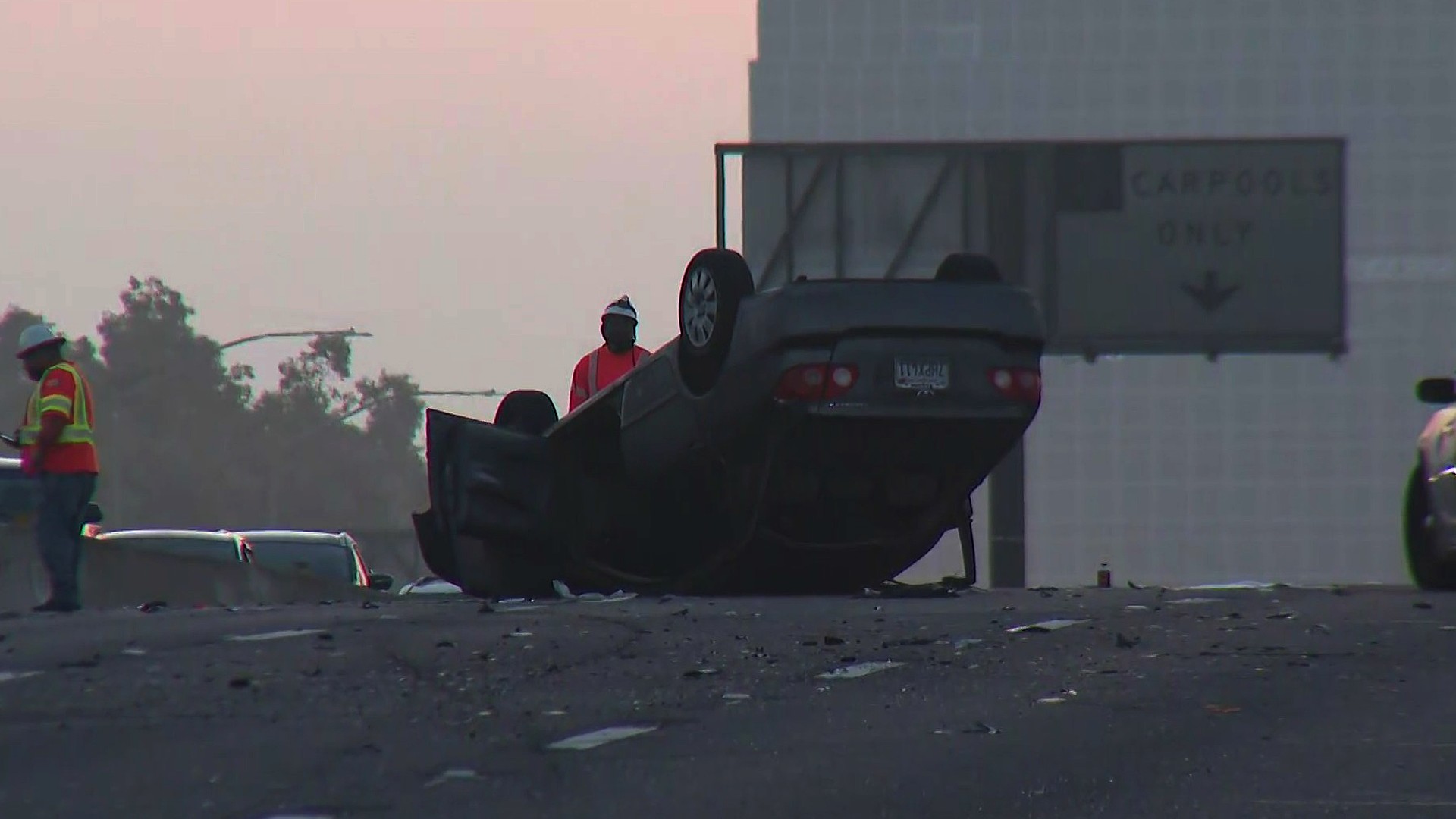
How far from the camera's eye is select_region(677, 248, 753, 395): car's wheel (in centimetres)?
1339

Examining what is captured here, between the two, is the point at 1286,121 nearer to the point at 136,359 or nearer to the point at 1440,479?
the point at 1440,479

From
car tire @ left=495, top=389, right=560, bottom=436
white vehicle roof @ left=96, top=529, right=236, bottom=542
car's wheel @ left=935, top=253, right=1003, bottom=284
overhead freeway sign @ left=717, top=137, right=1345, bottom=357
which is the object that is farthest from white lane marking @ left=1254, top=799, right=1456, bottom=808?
overhead freeway sign @ left=717, top=137, right=1345, bottom=357

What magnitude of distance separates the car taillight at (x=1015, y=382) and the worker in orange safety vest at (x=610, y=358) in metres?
2.81

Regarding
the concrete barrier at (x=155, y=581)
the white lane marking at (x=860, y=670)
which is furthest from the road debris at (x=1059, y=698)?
the concrete barrier at (x=155, y=581)

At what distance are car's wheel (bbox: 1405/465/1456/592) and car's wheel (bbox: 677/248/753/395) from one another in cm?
470

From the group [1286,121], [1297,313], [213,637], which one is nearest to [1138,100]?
[1286,121]

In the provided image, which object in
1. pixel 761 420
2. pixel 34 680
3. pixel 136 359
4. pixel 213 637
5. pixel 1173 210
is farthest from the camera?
pixel 136 359

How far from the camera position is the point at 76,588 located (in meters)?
15.4

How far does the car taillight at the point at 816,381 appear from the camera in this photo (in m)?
13.1

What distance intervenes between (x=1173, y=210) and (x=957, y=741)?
33.5 metres

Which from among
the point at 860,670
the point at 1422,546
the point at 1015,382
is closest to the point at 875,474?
the point at 1015,382

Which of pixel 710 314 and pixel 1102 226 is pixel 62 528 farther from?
pixel 1102 226

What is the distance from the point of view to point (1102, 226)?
40.2m

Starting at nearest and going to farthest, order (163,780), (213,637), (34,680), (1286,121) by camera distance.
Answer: (163,780)
(34,680)
(213,637)
(1286,121)
